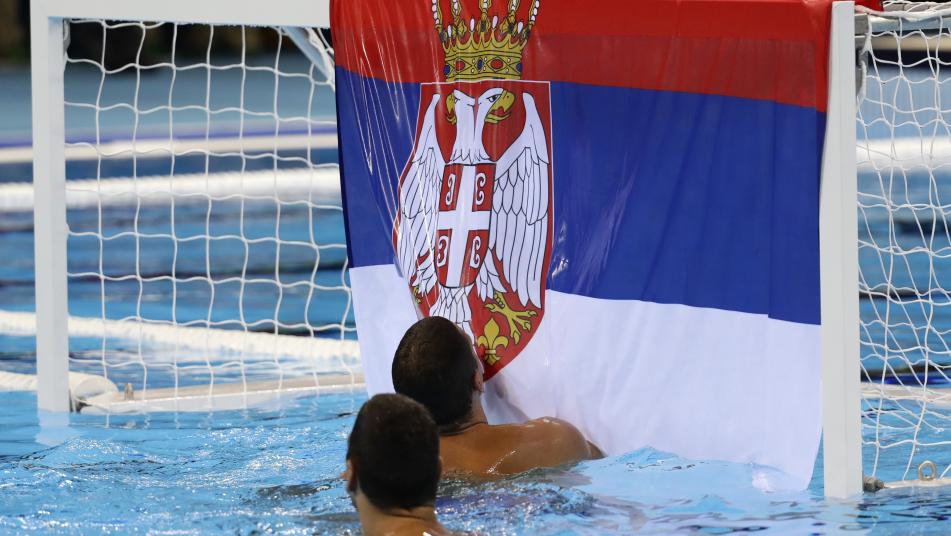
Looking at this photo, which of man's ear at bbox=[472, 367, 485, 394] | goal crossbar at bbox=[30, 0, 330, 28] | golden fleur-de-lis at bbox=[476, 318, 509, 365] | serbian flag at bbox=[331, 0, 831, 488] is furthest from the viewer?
goal crossbar at bbox=[30, 0, 330, 28]

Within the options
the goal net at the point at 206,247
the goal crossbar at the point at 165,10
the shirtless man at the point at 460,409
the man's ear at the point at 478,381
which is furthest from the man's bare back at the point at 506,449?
the goal crossbar at the point at 165,10

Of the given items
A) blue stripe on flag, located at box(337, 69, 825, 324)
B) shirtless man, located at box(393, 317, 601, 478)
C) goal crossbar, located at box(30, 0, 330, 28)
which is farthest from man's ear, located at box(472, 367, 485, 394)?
goal crossbar, located at box(30, 0, 330, 28)

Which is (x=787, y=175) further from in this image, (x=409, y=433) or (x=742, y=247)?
(x=409, y=433)

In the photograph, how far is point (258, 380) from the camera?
612 cm

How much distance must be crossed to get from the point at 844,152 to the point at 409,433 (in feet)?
4.12

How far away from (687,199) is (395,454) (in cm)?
123

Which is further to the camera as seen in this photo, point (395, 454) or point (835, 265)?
point (835, 265)

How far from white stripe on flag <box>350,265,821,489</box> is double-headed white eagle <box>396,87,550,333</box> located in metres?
0.16

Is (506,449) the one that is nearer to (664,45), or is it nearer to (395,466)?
(395,466)

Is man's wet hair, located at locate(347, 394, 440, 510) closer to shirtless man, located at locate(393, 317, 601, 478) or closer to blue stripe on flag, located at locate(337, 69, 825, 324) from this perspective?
shirtless man, located at locate(393, 317, 601, 478)

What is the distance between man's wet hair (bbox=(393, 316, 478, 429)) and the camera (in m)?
3.43

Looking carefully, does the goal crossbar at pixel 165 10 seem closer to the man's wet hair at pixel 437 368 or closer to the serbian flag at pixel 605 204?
the serbian flag at pixel 605 204

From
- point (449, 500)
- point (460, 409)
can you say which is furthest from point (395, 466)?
point (460, 409)

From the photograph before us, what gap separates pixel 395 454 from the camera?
8.30ft
